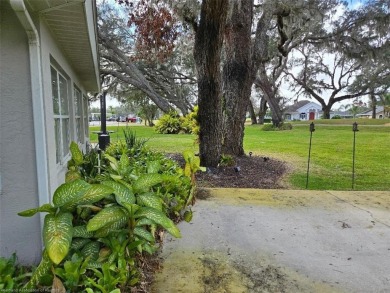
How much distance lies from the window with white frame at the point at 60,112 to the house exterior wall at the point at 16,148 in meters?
1.03

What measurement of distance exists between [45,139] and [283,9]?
850 centimetres

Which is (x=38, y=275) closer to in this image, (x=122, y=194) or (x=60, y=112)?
(x=122, y=194)

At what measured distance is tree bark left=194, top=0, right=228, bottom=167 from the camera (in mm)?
5012

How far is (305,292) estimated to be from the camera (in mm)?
2107

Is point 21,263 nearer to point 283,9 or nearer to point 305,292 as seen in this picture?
point 305,292

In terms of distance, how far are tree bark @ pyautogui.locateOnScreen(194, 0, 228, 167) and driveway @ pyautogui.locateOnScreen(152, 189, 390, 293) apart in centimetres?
194

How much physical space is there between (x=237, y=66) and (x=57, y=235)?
610 cm

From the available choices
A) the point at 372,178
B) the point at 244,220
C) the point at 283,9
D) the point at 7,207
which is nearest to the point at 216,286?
the point at 244,220

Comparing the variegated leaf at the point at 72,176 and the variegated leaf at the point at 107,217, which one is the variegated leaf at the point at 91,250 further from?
the variegated leaf at the point at 72,176

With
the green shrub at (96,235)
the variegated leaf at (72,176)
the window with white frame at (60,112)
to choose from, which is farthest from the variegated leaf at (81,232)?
the window with white frame at (60,112)

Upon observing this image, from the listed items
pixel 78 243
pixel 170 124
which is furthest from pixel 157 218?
pixel 170 124

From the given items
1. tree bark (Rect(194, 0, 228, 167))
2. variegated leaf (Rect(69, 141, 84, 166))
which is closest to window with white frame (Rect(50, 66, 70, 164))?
variegated leaf (Rect(69, 141, 84, 166))

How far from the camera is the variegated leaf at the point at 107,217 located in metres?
1.89

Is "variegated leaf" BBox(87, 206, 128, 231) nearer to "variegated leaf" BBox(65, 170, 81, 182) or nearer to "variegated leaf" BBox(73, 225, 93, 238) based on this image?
"variegated leaf" BBox(73, 225, 93, 238)
